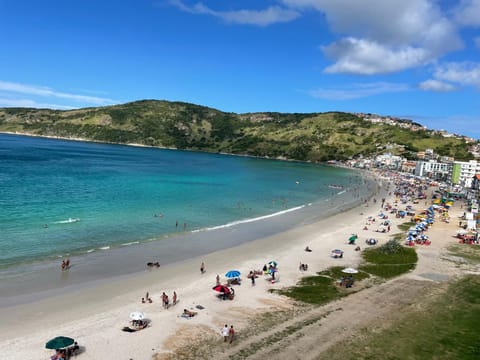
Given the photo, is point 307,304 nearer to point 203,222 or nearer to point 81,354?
point 81,354

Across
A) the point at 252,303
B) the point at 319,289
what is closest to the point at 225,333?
the point at 252,303

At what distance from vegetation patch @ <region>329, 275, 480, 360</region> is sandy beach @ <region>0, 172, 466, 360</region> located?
518cm

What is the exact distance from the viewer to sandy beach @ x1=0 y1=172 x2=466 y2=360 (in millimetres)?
17656

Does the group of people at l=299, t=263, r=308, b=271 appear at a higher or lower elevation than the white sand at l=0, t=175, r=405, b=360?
higher

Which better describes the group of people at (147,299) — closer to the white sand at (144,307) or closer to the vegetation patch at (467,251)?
the white sand at (144,307)

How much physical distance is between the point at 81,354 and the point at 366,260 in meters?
25.0

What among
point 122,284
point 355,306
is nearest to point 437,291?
point 355,306

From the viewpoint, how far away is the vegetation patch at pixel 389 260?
100 ft

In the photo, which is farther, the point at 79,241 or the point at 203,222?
the point at 203,222

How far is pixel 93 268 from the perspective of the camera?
93.8ft

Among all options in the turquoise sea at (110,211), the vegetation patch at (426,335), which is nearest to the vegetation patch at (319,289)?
the vegetation patch at (426,335)

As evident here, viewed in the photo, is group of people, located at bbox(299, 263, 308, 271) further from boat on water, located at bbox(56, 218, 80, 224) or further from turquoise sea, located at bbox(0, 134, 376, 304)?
boat on water, located at bbox(56, 218, 80, 224)

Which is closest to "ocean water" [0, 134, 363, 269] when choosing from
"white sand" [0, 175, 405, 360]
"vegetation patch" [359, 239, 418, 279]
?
"white sand" [0, 175, 405, 360]

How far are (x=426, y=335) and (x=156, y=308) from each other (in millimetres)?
14440
